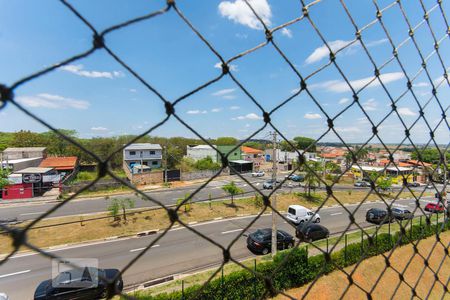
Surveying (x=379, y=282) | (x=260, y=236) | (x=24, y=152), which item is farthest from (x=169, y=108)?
(x=24, y=152)

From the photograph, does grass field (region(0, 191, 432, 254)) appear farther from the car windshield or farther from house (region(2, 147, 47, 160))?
house (region(2, 147, 47, 160))

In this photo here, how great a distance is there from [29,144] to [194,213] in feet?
63.9

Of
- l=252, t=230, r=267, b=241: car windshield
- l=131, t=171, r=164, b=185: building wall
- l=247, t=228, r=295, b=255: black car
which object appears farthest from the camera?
l=131, t=171, r=164, b=185: building wall

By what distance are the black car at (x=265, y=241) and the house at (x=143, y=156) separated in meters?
12.6

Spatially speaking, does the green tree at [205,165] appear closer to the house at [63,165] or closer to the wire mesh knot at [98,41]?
the house at [63,165]

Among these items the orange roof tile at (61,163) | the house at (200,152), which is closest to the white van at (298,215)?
the house at (200,152)

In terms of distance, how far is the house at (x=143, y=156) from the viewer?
18.0 meters

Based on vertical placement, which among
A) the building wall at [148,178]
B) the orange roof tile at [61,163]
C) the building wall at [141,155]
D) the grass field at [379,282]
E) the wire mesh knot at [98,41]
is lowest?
the grass field at [379,282]

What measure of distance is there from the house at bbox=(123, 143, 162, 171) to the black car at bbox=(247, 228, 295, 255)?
12.6 metres

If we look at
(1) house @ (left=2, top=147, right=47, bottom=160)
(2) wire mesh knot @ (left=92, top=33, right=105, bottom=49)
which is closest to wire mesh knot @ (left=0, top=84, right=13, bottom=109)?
(2) wire mesh knot @ (left=92, top=33, right=105, bottom=49)

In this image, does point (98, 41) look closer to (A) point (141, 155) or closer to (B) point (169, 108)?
(B) point (169, 108)

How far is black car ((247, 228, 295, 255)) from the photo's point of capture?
647 cm

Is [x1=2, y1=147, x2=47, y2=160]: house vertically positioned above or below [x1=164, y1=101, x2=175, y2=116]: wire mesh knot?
above

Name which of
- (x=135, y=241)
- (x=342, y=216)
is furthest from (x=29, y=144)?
(x=342, y=216)
